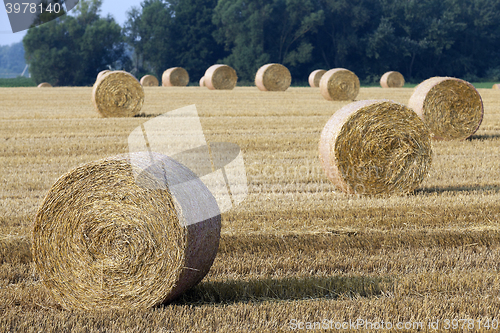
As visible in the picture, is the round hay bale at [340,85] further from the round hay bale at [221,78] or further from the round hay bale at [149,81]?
the round hay bale at [149,81]

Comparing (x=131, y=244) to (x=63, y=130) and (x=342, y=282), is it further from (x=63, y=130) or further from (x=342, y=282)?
(x=63, y=130)

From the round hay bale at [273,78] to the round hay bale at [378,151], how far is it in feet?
64.5

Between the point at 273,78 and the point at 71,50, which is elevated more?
the point at 71,50

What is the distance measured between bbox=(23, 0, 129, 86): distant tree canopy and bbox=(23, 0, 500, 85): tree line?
0.08m

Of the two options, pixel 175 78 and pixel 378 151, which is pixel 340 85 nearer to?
pixel 378 151

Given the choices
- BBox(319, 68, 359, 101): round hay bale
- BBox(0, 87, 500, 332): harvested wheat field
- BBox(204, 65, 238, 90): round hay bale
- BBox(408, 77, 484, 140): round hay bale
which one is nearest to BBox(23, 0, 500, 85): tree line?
BBox(204, 65, 238, 90): round hay bale

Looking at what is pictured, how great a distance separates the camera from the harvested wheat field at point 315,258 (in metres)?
3.53

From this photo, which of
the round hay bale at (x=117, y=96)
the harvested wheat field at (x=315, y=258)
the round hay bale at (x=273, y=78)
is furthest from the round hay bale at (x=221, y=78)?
the harvested wheat field at (x=315, y=258)

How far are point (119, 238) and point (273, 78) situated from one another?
917 inches

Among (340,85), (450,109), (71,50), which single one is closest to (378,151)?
(450,109)

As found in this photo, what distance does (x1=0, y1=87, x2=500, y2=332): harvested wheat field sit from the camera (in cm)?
353

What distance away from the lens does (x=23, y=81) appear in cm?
4569

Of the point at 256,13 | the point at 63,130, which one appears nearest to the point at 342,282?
the point at 63,130

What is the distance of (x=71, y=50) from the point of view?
4734 cm
